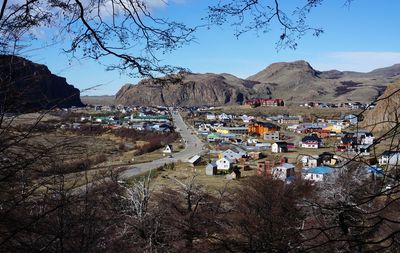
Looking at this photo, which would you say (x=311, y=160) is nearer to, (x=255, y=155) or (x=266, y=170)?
(x=266, y=170)

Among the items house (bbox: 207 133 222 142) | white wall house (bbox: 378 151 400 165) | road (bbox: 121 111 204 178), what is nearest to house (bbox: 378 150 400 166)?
white wall house (bbox: 378 151 400 165)

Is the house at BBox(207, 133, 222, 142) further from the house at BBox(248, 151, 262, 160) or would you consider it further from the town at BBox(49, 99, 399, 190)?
the house at BBox(248, 151, 262, 160)

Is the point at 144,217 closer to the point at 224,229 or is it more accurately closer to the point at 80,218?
the point at 224,229

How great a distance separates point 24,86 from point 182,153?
124 ft

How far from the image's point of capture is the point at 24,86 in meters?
2.76

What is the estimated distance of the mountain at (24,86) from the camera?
2.63 m

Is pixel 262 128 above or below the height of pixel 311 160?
below

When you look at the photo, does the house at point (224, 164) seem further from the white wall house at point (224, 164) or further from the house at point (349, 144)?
the house at point (349, 144)

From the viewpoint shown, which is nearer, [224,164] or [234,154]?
[224,164]

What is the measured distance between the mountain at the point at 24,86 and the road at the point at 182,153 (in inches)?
588

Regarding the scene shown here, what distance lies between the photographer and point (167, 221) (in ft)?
46.9

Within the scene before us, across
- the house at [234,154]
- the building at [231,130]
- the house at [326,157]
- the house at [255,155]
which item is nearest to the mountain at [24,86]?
the house at [326,157]

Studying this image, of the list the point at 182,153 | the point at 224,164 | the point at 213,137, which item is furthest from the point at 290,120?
the point at 224,164

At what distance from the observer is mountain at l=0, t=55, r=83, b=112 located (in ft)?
8.64
